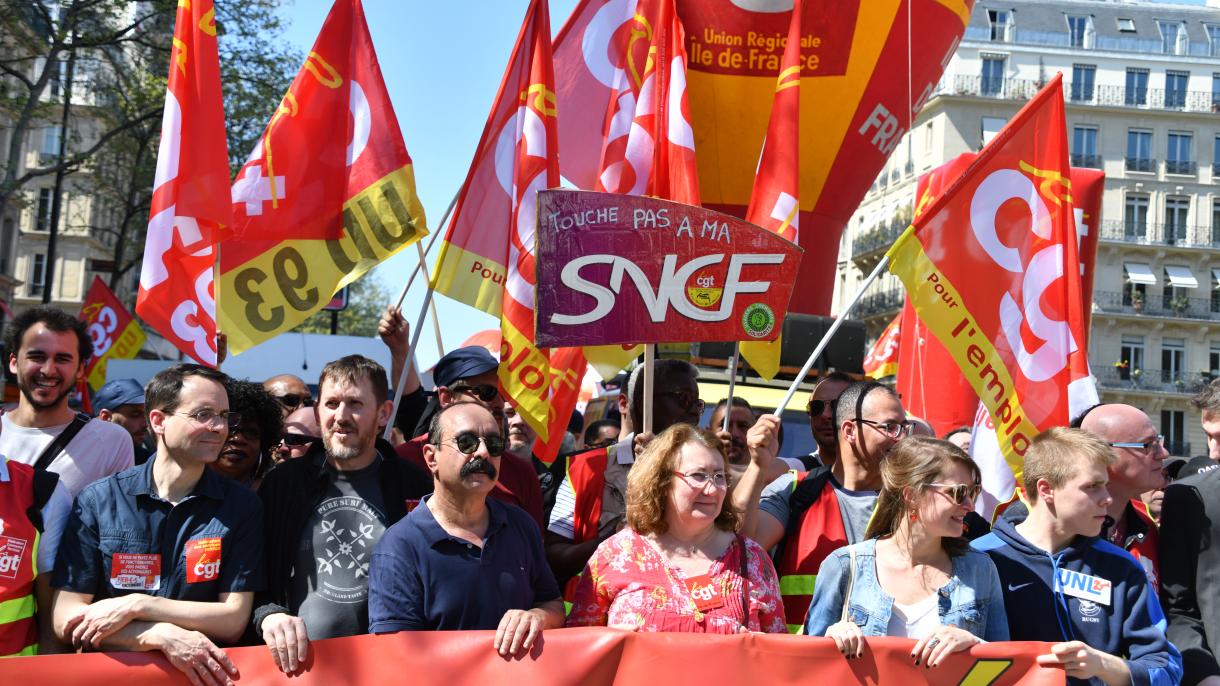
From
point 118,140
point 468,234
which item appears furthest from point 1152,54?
point 468,234

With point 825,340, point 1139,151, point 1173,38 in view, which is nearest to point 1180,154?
point 1139,151

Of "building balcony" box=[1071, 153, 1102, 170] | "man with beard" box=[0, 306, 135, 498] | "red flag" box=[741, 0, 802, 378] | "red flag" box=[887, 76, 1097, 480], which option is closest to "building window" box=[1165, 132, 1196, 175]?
"building balcony" box=[1071, 153, 1102, 170]

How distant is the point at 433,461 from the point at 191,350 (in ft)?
6.96

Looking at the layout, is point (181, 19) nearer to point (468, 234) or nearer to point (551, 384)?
point (468, 234)

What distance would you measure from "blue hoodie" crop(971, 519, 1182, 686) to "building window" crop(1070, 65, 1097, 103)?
64.4m

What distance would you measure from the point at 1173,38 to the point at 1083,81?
6.78 m

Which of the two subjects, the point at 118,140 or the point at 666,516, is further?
the point at 118,140

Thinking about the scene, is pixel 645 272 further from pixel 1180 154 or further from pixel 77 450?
pixel 1180 154

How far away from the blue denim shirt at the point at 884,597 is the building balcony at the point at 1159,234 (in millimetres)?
60358

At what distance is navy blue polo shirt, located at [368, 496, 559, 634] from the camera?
446cm

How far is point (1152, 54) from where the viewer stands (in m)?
66.0

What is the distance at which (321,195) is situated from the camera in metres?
7.12

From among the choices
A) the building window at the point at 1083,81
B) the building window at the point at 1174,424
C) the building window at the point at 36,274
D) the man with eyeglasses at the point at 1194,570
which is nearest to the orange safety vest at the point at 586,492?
the man with eyeglasses at the point at 1194,570

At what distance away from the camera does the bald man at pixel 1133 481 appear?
5.30 m
